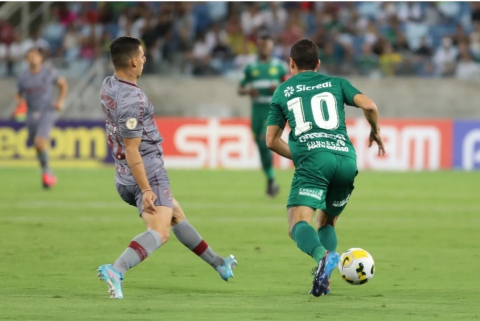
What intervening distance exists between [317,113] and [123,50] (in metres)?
1.53

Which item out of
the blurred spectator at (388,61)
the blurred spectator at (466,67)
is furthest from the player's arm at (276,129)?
the blurred spectator at (466,67)

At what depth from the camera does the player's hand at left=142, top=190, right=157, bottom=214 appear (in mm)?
6950

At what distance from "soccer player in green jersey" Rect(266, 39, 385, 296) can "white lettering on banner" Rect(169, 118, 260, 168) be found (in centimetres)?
1485

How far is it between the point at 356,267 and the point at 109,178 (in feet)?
42.1

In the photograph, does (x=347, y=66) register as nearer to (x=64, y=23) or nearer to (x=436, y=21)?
(x=436, y=21)

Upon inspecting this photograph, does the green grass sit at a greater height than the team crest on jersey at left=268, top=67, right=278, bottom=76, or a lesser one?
lesser

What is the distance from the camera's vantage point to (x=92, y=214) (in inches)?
534

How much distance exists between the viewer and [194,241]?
7.75 m

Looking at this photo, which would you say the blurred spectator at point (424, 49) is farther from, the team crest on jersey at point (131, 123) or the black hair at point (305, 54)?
the team crest on jersey at point (131, 123)

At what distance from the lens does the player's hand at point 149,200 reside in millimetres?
6950

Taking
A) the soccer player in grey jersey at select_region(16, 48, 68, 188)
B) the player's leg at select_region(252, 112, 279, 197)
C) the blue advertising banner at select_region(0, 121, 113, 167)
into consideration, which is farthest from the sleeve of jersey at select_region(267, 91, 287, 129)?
the blue advertising banner at select_region(0, 121, 113, 167)

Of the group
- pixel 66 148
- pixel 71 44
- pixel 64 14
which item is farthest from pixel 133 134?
pixel 64 14

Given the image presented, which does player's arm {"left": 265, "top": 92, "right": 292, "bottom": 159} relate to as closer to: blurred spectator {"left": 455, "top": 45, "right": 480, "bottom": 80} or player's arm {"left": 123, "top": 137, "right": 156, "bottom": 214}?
player's arm {"left": 123, "top": 137, "right": 156, "bottom": 214}

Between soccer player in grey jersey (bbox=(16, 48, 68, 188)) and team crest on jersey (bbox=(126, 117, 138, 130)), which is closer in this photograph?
team crest on jersey (bbox=(126, 117, 138, 130))
